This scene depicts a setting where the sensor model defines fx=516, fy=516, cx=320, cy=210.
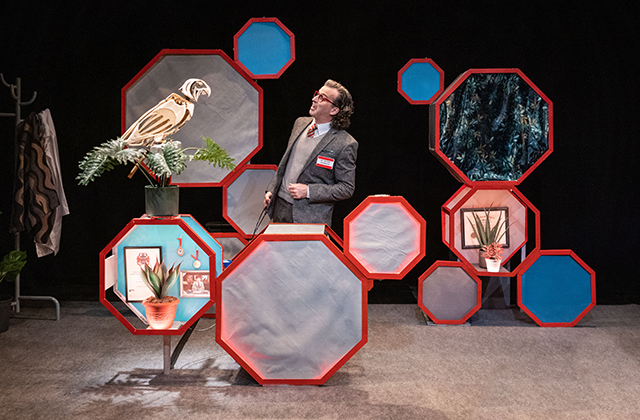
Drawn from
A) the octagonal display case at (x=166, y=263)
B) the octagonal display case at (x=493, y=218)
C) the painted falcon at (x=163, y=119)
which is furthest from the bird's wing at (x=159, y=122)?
the octagonal display case at (x=493, y=218)

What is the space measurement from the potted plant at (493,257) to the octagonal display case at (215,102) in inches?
68.4

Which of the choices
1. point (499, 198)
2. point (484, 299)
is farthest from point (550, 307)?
point (499, 198)

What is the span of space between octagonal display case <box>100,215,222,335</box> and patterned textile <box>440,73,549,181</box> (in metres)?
1.80

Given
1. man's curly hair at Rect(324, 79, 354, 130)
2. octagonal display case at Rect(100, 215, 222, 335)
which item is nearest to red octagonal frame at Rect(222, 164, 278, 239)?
man's curly hair at Rect(324, 79, 354, 130)

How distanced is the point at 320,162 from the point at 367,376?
1219mm

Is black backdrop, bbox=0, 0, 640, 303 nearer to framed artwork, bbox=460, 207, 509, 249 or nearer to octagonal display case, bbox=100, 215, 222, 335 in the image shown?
framed artwork, bbox=460, 207, 509, 249

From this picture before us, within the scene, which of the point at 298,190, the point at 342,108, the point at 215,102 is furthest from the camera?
the point at 215,102

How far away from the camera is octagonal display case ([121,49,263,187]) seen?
3.29 metres

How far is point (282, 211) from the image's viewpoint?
3162 mm

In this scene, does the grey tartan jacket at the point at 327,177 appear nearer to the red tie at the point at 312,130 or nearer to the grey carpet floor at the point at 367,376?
the red tie at the point at 312,130

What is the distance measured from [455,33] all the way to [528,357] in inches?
97.0

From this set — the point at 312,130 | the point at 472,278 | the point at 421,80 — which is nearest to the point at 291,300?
the point at 312,130

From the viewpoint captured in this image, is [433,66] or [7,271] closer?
[7,271]

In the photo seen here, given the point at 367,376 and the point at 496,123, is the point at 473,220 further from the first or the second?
the point at 367,376
